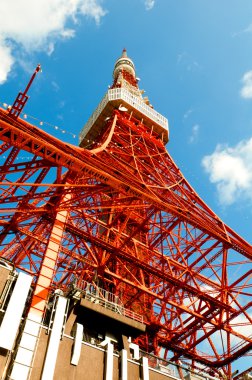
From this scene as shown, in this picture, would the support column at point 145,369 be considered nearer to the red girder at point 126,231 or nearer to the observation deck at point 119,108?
the red girder at point 126,231

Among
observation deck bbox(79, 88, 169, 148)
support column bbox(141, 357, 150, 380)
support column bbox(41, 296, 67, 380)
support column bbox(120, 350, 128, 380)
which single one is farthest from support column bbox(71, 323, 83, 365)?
observation deck bbox(79, 88, 169, 148)

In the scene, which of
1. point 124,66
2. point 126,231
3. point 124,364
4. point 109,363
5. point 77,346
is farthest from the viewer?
point 124,66

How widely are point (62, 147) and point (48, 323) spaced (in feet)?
21.6

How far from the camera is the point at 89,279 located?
73.8 feet

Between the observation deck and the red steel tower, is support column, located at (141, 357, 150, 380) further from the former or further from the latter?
the observation deck

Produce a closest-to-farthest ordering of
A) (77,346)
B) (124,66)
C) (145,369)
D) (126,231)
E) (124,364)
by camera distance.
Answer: (77,346) < (124,364) < (145,369) < (126,231) < (124,66)

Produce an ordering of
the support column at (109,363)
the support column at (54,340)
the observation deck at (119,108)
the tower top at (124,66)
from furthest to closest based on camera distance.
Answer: the tower top at (124,66)
the observation deck at (119,108)
the support column at (109,363)
the support column at (54,340)

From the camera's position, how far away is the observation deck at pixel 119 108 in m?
32.5

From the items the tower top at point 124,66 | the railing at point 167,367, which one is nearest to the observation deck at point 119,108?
the tower top at point 124,66

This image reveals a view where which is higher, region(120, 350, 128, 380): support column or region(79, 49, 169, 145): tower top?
region(79, 49, 169, 145): tower top

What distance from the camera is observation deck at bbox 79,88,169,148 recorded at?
107ft

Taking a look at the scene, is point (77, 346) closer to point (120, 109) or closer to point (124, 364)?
point (124, 364)

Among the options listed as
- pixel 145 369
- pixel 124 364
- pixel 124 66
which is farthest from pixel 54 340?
pixel 124 66

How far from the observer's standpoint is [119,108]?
31719 mm
